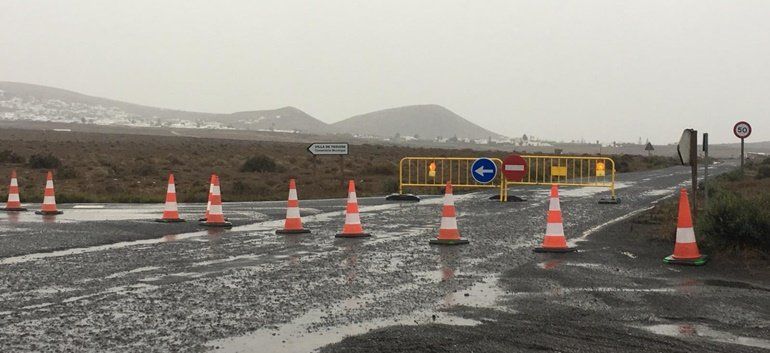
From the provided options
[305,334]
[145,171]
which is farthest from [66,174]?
[305,334]

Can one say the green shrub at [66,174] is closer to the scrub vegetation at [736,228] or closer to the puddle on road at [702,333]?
the scrub vegetation at [736,228]

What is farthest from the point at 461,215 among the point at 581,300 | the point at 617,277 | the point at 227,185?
the point at 227,185

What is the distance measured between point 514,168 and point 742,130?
960 centimetres

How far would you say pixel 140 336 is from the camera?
19.6ft

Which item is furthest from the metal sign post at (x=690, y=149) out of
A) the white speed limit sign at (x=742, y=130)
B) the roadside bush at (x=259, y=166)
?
the roadside bush at (x=259, y=166)

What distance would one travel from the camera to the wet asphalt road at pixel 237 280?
6125 millimetres

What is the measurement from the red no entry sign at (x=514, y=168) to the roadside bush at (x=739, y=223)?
1161 centimetres

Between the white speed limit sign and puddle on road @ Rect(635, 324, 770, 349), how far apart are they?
2299 centimetres

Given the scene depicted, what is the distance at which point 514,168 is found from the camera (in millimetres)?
23000

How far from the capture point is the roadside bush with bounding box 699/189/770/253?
1057 centimetres

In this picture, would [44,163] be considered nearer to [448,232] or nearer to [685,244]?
[448,232]

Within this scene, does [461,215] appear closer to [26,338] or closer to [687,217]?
[687,217]

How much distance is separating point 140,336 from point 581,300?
12.7 feet

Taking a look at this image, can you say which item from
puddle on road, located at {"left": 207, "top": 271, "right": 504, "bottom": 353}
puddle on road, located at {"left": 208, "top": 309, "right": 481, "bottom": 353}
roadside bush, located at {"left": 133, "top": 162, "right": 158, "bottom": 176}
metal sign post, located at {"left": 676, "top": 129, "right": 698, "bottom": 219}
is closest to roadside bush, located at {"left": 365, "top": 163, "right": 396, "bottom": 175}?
roadside bush, located at {"left": 133, "top": 162, "right": 158, "bottom": 176}
